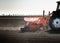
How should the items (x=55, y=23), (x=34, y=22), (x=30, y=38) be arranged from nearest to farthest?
(x=30, y=38), (x=55, y=23), (x=34, y=22)

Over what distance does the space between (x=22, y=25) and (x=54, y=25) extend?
5.97 feet

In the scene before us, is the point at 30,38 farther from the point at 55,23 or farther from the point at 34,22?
the point at 34,22

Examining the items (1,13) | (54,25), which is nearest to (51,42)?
(54,25)

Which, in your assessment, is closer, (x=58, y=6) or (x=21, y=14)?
(x=58, y=6)

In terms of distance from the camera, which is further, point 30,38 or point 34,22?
point 34,22

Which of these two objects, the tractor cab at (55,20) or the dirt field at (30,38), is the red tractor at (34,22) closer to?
the tractor cab at (55,20)

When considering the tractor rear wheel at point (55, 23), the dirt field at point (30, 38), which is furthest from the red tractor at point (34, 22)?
the dirt field at point (30, 38)

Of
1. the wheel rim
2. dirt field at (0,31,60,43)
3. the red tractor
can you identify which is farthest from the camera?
the red tractor

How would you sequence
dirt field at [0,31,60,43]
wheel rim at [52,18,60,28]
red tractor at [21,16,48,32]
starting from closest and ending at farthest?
dirt field at [0,31,60,43]
wheel rim at [52,18,60,28]
red tractor at [21,16,48,32]

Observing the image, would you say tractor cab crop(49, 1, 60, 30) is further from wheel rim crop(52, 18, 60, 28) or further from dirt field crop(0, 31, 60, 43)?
dirt field crop(0, 31, 60, 43)

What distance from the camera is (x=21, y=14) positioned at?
1047cm

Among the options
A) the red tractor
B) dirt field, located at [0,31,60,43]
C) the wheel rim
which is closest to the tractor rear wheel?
the wheel rim

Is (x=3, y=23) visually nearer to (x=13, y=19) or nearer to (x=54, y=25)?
(x=13, y=19)

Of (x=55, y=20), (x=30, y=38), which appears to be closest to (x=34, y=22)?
(x=55, y=20)
